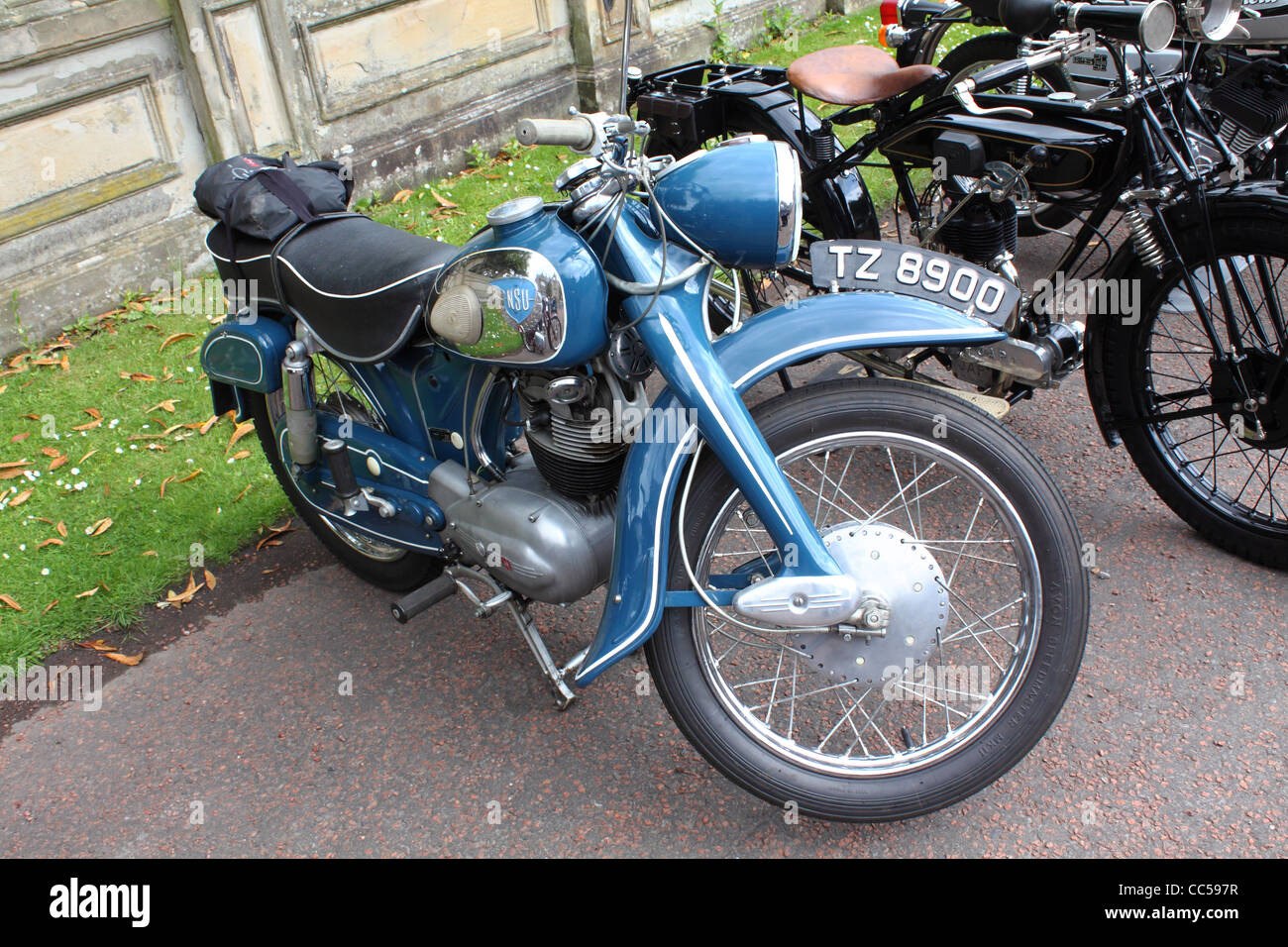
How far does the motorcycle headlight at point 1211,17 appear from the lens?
3000 millimetres

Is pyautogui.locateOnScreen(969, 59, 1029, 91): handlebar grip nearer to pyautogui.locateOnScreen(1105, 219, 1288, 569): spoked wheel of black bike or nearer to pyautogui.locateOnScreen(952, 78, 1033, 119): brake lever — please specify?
pyautogui.locateOnScreen(952, 78, 1033, 119): brake lever

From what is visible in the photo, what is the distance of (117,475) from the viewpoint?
4.16m

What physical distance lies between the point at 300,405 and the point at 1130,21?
2.42 meters

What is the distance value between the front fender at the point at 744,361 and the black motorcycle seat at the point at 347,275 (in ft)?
2.45

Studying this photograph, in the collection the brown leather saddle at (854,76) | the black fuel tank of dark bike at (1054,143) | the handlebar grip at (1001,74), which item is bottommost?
the black fuel tank of dark bike at (1054,143)

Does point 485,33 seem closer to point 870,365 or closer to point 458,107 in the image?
point 458,107

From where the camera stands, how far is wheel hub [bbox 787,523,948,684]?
234 cm

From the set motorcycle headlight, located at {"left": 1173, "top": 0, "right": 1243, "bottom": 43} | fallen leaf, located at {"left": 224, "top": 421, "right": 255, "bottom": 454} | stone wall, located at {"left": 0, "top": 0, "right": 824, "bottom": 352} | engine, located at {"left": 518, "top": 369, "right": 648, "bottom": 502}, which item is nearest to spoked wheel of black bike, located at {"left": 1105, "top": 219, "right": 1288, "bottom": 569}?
motorcycle headlight, located at {"left": 1173, "top": 0, "right": 1243, "bottom": 43}

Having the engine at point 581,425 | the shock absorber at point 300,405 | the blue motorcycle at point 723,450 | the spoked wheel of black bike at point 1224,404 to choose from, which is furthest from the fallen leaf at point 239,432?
the spoked wheel of black bike at point 1224,404

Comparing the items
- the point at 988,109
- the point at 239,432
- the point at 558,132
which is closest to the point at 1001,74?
the point at 988,109

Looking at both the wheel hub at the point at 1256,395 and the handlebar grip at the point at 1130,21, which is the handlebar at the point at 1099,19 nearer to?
the handlebar grip at the point at 1130,21

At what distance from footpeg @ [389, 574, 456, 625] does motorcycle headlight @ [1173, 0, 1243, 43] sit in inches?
97.4

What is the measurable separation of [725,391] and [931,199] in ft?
6.65

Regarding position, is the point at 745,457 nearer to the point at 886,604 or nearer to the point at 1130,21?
the point at 886,604
